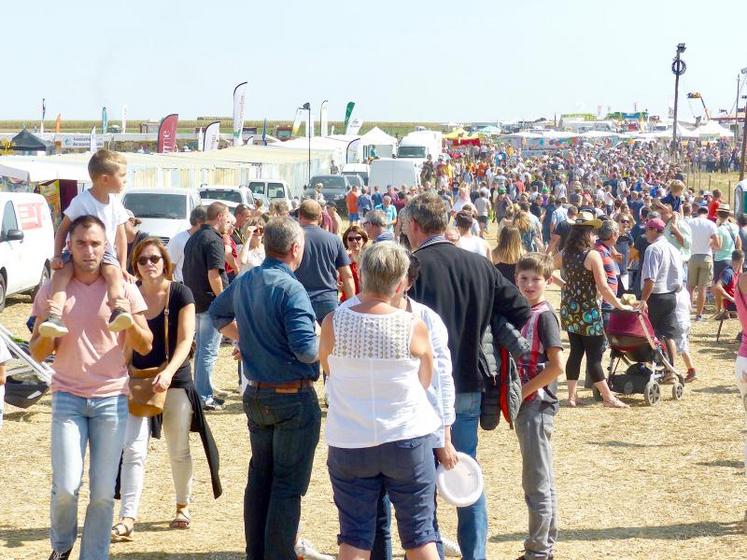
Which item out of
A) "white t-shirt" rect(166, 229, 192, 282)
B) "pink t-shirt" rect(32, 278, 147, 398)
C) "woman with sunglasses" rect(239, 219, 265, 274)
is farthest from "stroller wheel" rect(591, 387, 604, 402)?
"pink t-shirt" rect(32, 278, 147, 398)

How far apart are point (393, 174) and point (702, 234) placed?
2500 centimetres

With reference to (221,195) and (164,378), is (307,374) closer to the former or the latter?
(164,378)

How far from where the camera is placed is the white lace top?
4.59 metres

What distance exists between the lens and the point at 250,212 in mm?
13781

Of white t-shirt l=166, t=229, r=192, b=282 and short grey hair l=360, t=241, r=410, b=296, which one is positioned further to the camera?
white t-shirt l=166, t=229, r=192, b=282

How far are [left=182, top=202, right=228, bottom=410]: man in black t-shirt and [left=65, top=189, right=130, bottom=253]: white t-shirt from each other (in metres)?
1.93

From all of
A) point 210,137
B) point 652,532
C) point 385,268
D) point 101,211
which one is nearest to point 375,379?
point 385,268

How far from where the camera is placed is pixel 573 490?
8.20 meters

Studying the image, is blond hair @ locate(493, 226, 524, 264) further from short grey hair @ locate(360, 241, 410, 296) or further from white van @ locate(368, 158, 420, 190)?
white van @ locate(368, 158, 420, 190)

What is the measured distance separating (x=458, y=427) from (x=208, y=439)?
1.79 m

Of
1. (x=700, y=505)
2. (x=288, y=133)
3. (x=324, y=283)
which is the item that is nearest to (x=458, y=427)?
(x=700, y=505)

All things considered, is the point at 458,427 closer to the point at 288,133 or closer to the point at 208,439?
the point at 208,439

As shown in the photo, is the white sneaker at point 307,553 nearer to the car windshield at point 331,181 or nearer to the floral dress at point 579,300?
the floral dress at point 579,300

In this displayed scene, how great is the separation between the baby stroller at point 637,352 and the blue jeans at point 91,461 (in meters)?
6.68
